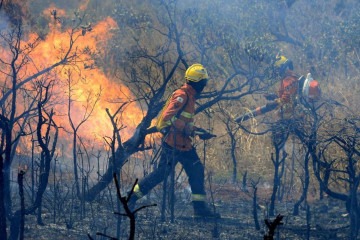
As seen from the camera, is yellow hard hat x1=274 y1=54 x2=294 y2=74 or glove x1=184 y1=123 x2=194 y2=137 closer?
glove x1=184 y1=123 x2=194 y2=137

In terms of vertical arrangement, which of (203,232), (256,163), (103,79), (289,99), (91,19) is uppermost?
(91,19)

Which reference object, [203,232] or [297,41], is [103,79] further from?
[203,232]

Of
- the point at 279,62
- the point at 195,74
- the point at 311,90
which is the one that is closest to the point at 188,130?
the point at 195,74

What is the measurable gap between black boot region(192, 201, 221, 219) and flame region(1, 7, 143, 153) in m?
4.13

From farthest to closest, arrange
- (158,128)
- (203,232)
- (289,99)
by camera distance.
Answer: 1. (289,99)
2. (158,128)
3. (203,232)

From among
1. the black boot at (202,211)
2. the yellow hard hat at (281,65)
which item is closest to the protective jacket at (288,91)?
the yellow hard hat at (281,65)

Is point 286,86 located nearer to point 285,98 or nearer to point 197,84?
point 285,98

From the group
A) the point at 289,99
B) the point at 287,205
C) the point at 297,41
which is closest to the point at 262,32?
the point at 297,41

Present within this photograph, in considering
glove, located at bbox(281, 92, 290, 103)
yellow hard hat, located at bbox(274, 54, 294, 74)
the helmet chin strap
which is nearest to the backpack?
glove, located at bbox(281, 92, 290, 103)

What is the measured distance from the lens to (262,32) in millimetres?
15453

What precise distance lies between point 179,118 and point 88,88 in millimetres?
6137

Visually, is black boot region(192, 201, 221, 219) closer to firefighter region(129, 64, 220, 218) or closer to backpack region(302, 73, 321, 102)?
firefighter region(129, 64, 220, 218)

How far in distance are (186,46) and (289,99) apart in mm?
6342

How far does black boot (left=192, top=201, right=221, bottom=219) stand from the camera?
6.93m
